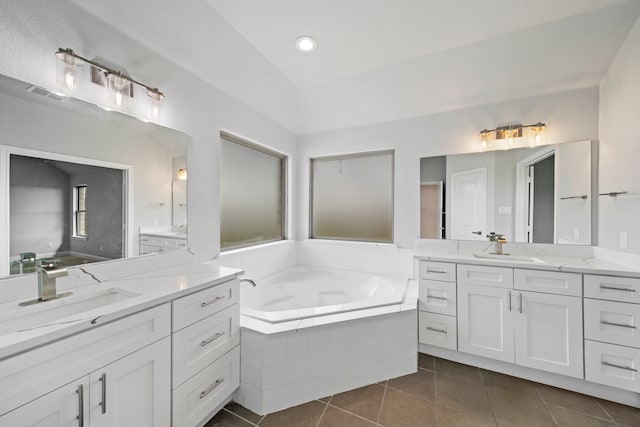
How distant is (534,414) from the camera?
1.62 m

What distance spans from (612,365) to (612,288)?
0.50 m

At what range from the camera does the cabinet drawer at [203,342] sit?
1.29m

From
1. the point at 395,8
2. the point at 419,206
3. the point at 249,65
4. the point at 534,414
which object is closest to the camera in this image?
the point at 534,414

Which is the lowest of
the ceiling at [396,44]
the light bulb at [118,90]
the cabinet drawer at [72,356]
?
the cabinet drawer at [72,356]

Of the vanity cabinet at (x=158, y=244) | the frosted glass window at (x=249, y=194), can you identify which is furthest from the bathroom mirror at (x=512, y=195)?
the vanity cabinet at (x=158, y=244)

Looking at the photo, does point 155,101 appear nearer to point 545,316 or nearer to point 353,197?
point 353,197

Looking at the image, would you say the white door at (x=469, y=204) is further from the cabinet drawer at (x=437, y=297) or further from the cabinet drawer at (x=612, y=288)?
the cabinet drawer at (x=612, y=288)

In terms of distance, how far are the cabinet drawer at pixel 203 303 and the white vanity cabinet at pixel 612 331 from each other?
2.39 m

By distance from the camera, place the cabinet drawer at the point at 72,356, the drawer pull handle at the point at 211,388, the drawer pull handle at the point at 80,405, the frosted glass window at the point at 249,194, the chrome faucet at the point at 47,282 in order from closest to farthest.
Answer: the cabinet drawer at the point at 72,356
the drawer pull handle at the point at 80,405
the chrome faucet at the point at 47,282
the drawer pull handle at the point at 211,388
the frosted glass window at the point at 249,194

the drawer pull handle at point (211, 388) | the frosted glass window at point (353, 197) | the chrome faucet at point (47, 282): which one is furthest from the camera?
the frosted glass window at point (353, 197)

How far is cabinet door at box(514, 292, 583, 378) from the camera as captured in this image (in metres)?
1.79

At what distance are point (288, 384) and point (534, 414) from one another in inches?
61.2

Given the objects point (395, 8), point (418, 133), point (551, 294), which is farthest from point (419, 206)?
point (395, 8)

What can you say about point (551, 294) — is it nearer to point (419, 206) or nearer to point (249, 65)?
point (419, 206)
